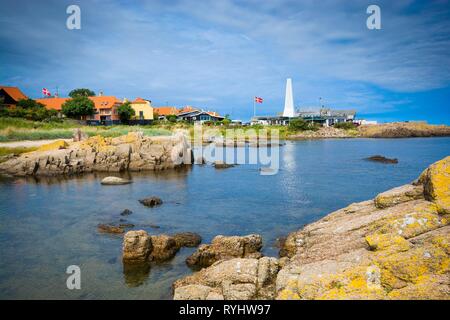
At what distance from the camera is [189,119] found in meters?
123

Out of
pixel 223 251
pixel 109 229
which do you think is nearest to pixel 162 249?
pixel 223 251

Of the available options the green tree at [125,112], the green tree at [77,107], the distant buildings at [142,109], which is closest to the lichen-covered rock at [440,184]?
the green tree at [77,107]

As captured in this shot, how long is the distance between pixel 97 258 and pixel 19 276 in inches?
129

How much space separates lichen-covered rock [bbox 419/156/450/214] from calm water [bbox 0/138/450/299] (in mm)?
7942

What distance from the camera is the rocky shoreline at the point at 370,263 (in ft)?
27.0

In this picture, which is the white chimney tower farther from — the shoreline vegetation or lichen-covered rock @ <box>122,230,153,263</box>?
lichen-covered rock @ <box>122,230,153,263</box>

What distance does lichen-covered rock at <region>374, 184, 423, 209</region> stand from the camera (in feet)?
43.5

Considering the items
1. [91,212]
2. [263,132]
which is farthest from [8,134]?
[263,132]

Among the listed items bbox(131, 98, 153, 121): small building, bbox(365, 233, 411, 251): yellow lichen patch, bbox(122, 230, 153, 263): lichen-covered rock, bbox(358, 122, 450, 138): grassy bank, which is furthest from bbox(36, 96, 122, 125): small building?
bbox(365, 233, 411, 251): yellow lichen patch

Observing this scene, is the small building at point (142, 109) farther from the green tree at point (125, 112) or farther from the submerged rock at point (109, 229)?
the submerged rock at point (109, 229)

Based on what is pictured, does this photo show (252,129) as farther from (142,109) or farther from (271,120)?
(271,120)

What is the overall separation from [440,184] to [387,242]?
3.23 metres

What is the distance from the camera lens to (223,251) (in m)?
15.6

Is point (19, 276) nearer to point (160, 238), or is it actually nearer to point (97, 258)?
point (97, 258)
